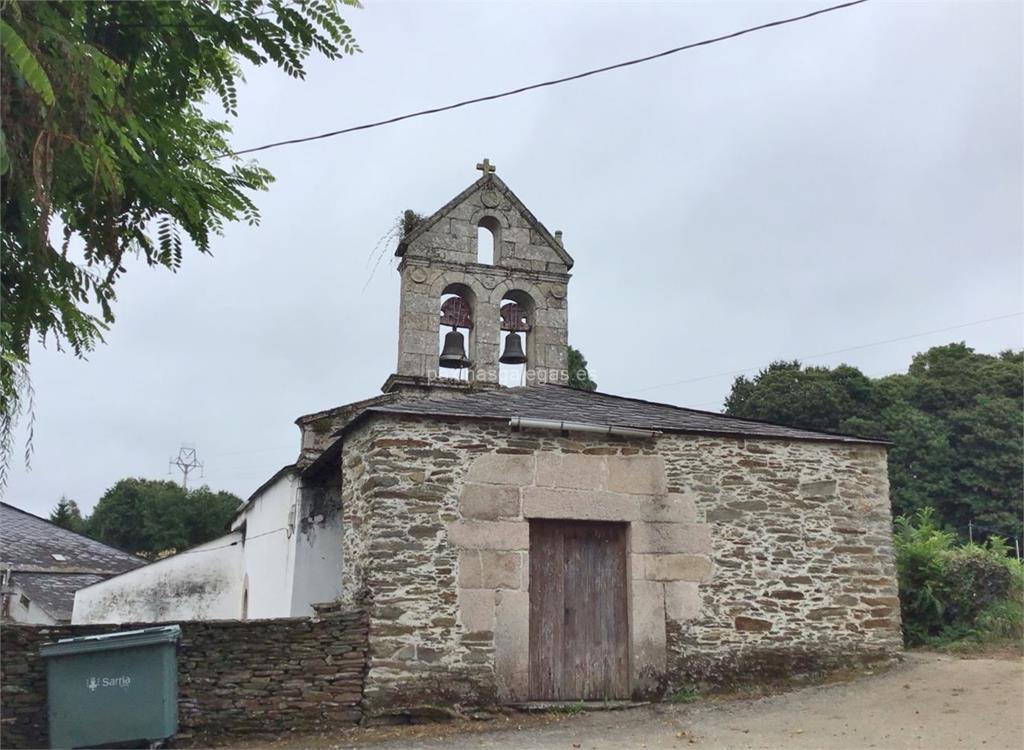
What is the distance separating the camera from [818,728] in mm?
7289

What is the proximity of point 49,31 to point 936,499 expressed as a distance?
27344mm

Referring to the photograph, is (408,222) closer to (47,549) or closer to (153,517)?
(47,549)

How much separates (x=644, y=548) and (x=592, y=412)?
58.9 inches

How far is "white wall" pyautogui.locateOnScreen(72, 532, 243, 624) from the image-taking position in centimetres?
1491

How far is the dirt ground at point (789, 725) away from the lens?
22.8ft

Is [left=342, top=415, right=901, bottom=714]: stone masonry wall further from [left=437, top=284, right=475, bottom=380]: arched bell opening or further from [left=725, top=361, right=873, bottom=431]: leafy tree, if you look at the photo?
[left=725, top=361, right=873, bottom=431]: leafy tree

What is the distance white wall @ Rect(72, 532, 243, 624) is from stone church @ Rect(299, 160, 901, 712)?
684cm

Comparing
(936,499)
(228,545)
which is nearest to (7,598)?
(228,545)

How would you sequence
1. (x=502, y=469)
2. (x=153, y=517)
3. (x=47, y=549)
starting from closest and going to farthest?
(x=502, y=469)
(x=47, y=549)
(x=153, y=517)

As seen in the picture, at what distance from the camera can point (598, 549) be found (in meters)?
8.78

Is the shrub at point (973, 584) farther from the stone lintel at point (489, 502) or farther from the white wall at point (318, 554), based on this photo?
the white wall at point (318, 554)

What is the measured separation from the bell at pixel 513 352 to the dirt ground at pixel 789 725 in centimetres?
487

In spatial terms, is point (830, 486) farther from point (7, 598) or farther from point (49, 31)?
point (7, 598)

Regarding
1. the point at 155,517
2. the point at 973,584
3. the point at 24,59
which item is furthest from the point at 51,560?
the point at 24,59
